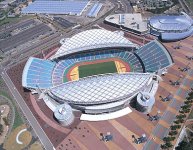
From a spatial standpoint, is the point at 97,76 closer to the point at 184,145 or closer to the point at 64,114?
the point at 64,114

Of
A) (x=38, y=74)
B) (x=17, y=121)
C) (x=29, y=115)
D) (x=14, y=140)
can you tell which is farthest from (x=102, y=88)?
(x=14, y=140)

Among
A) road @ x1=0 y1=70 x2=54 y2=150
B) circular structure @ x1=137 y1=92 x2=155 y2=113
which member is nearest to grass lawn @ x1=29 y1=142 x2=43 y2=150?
road @ x1=0 y1=70 x2=54 y2=150

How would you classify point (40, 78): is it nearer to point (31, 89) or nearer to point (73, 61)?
point (31, 89)

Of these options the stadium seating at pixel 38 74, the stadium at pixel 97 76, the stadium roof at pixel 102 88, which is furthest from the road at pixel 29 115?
the stadium roof at pixel 102 88

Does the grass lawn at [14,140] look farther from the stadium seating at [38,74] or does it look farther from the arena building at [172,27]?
the arena building at [172,27]

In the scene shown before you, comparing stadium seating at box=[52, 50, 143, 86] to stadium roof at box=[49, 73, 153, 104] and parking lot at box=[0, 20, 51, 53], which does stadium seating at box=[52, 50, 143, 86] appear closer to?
stadium roof at box=[49, 73, 153, 104]

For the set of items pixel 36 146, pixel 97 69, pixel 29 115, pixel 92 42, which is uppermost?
pixel 92 42

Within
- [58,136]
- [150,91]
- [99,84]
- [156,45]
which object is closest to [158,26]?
[156,45]
